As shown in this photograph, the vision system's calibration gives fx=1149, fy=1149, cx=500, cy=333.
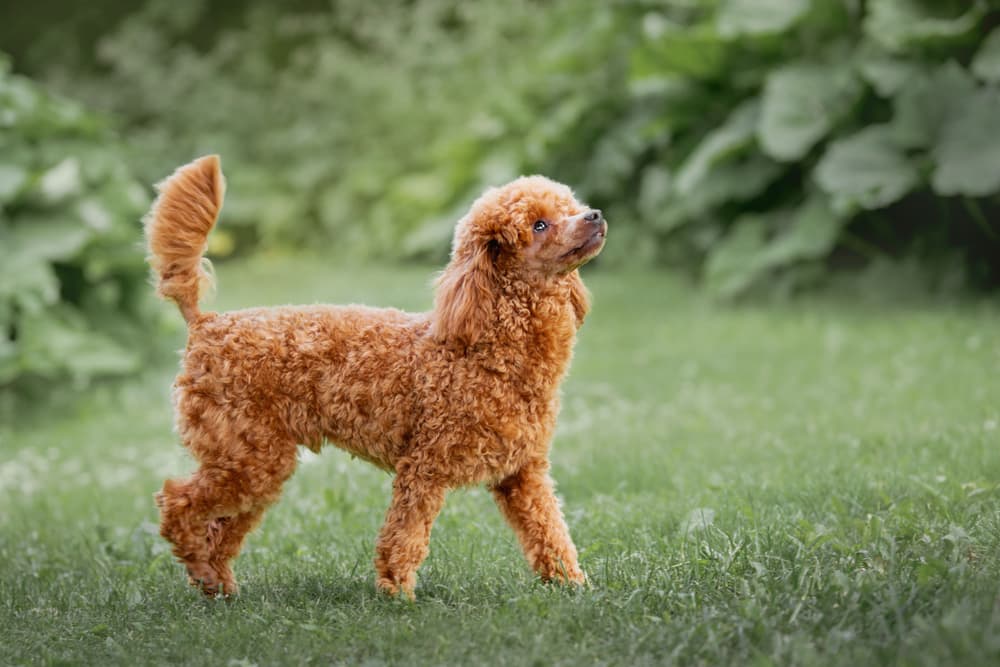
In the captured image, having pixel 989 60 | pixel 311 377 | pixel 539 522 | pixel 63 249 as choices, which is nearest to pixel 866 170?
pixel 989 60

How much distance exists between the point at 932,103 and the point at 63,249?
6493 mm

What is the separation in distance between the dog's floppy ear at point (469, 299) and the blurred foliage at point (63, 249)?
5407mm

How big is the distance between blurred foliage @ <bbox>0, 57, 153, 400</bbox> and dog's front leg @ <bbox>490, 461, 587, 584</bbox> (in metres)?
5.42

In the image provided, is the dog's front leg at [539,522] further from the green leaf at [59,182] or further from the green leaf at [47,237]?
the green leaf at [59,182]

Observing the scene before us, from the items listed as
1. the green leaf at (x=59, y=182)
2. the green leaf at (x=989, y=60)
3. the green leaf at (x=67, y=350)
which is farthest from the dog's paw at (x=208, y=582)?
the green leaf at (x=989, y=60)

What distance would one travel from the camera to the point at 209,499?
12.0 feet

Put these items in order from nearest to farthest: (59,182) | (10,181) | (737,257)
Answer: (10,181)
(59,182)
(737,257)

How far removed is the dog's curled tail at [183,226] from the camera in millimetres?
3797

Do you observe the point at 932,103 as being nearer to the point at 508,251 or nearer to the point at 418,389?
the point at 508,251

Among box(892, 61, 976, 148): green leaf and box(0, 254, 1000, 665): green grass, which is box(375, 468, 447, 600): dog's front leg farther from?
box(892, 61, 976, 148): green leaf

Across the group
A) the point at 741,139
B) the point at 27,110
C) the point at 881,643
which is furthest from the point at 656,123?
the point at 881,643

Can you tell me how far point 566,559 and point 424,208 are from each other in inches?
415

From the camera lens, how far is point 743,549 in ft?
11.7

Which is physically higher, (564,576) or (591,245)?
(591,245)
